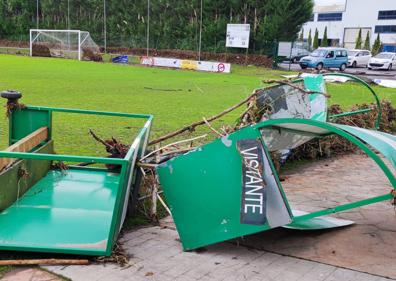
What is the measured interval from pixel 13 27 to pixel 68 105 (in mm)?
41288

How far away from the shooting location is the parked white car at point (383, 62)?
39.0 m

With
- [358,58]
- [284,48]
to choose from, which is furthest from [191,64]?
[358,58]

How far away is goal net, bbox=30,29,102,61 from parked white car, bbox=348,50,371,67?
2121 centimetres

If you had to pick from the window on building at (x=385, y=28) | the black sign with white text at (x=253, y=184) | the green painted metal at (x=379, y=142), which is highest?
the window on building at (x=385, y=28)

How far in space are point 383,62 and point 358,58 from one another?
3682 mm

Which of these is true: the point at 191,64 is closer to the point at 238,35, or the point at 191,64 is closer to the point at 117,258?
the point at 238,35

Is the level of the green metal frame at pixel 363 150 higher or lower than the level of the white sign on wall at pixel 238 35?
lower

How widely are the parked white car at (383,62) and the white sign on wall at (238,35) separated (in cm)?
1106

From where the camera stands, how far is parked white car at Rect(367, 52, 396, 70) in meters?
39.0

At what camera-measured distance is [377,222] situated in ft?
17.0

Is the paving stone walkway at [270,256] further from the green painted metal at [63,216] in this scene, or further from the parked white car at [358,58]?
the parked white car at [358,58]

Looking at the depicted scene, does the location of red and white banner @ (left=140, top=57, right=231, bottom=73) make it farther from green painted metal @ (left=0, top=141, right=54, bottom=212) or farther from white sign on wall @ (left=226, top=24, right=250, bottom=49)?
green painted metal @ (left=0, top=141, right=54, bottom=212)

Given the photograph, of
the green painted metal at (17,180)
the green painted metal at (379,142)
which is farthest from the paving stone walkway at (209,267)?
the green painted metal at (17,180)

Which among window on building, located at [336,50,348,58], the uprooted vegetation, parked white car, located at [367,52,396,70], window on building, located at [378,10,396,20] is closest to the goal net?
window on building, located at [336,50,348,58]
